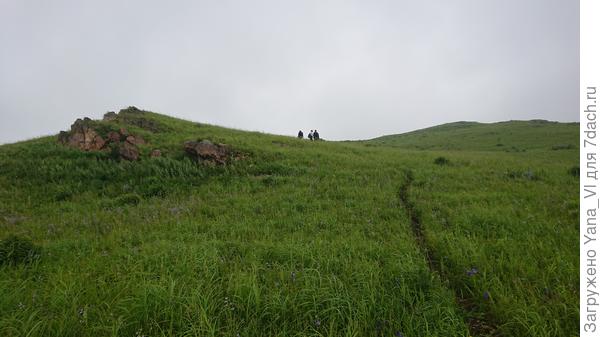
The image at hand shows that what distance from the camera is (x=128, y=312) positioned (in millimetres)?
3184

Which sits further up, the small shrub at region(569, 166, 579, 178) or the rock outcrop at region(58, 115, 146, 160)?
the rock outcrop at region(58, 115, 146, 160)

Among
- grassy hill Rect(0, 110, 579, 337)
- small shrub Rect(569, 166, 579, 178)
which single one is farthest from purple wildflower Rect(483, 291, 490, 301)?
small shrub Rect(569, 166, 579, 178)

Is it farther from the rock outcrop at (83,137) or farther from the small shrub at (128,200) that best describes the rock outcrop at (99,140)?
the small shrub at (128,200)

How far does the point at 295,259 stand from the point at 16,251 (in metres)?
5.34

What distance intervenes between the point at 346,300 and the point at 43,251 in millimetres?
6122

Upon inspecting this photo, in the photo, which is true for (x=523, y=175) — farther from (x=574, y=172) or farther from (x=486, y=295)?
(x=486, y=295)

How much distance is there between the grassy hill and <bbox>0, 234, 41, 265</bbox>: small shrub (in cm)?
6

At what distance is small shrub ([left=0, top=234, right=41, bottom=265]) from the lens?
488 cm

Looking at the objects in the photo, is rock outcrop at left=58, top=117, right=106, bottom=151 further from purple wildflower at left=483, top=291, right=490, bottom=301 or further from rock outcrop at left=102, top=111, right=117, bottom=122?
purple wildflower at left=483, top=291, right=490, bottom=301

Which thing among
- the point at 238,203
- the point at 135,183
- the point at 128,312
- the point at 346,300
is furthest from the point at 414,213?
the point at 135,183

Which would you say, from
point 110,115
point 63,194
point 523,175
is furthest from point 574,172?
point 110,115

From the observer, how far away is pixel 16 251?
16.6 feet

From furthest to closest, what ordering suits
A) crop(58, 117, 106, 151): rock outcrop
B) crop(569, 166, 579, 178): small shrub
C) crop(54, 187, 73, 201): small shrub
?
crop(58, 117, 106, 151): rock outcrop < crop(569, 166, 579, 178): small shrub < crop(54, 187, 73, 201): small shrub

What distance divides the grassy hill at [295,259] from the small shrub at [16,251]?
6cm
